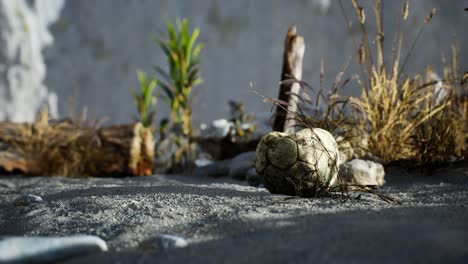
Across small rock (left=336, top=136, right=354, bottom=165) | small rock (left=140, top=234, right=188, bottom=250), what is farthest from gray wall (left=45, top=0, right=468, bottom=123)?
small rock (left=140, top=234, right=188, bottom=250)

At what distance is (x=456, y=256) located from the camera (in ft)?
2.43

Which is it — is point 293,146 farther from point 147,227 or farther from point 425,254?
point 425,254

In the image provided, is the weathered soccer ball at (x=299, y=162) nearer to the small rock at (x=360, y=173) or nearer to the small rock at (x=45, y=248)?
the small rock at (x=360, y=173)

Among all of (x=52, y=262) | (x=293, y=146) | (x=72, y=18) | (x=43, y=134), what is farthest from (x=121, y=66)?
(x=52, y=262)

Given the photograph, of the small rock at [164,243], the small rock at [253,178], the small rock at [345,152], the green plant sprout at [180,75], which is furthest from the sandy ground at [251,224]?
the green plant sprout at [180,75]

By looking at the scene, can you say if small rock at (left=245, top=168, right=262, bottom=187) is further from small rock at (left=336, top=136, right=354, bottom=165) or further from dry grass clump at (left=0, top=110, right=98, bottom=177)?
dry grass clump at (left=0, top=110, right=98, bottom=177)

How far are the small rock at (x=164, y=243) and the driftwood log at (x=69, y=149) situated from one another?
243cm

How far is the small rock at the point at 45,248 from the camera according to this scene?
0.84 m

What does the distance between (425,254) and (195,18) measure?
7095mm

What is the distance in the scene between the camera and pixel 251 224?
105 cm

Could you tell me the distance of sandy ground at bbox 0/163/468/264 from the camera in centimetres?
80

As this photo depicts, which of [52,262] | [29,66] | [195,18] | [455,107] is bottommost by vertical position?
[52,262]

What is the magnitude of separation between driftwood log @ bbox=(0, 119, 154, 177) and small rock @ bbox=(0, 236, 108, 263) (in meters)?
2.40

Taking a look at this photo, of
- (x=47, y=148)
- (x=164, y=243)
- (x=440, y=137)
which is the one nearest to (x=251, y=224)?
(x=164, y=243)
